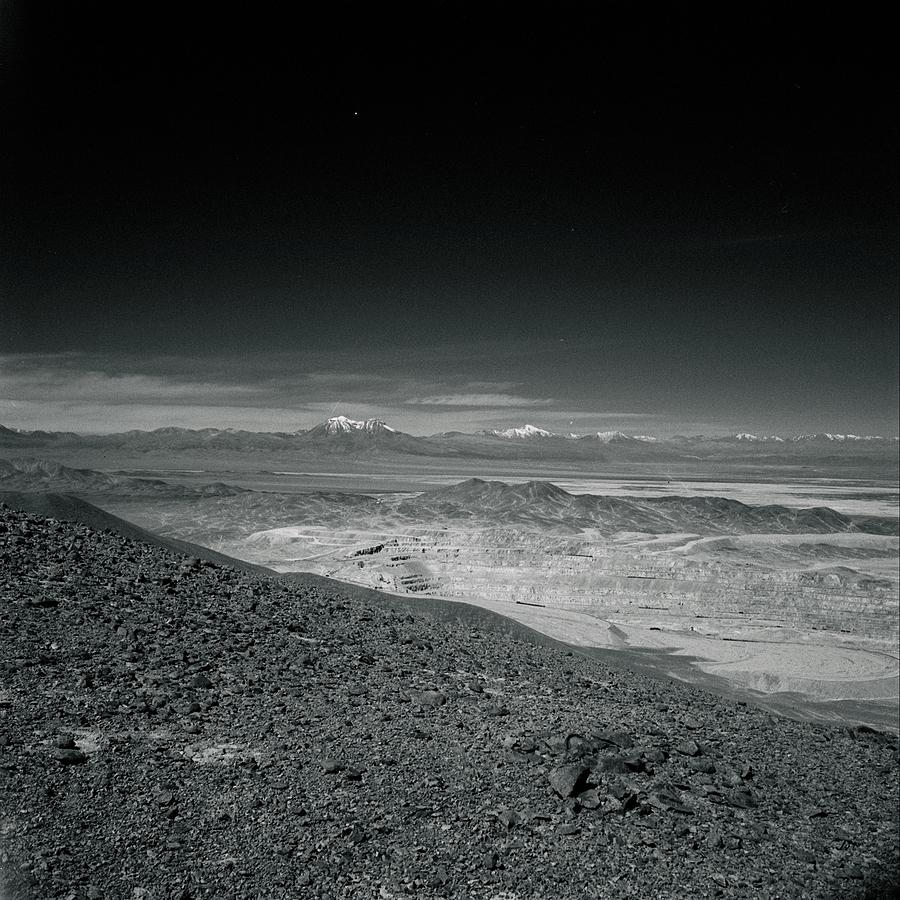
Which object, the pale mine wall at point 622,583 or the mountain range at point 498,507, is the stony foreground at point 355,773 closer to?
the mountain range at point 498,507

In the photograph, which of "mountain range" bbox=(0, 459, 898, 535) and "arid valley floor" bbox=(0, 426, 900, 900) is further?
"mountain range" bbox=(0, 459, 898, 535)

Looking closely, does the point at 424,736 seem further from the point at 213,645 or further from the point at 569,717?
the point at 213,645

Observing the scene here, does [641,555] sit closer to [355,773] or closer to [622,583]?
[622,583]

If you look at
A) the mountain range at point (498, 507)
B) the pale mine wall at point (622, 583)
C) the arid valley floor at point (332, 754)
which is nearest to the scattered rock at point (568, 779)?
the arid valley floor at point (332, 754)

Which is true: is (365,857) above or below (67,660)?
below

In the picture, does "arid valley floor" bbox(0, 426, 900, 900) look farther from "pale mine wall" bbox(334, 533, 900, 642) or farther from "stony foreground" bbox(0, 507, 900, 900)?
"pale mine wall" bbox(334, 533, 900, 642)

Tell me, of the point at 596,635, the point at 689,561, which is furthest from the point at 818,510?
the point at 596,635

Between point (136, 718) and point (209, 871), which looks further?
point (136, 718)

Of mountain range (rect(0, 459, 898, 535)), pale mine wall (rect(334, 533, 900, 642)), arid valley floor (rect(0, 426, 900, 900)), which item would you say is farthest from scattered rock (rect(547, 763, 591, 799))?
pale mine wall (rect(334, 533, 900, 642))
